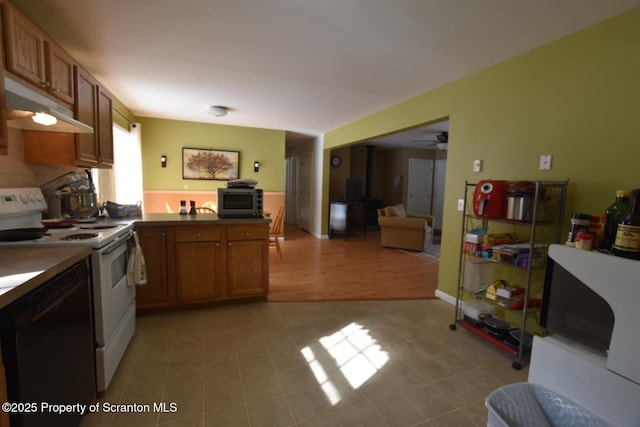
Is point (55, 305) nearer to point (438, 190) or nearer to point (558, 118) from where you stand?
point (558, 118)

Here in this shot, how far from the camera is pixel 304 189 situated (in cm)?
771

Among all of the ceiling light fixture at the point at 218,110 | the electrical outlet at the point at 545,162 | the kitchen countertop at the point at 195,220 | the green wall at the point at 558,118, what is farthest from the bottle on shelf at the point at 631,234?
the ceiling light fixture at the point at 218,110

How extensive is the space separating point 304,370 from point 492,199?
1.87 metres

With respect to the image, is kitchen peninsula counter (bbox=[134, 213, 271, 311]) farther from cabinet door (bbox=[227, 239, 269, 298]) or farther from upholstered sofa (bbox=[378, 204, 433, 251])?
upholstered sofa (bbox=[378, 204, 433, 251])

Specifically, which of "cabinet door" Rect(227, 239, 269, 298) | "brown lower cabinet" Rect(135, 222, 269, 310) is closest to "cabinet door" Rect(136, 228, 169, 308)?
"brown lower cabinet" Rect(135, 222, 269, 310)

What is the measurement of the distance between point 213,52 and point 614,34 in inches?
113

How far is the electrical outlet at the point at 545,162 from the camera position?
2215 millimetres

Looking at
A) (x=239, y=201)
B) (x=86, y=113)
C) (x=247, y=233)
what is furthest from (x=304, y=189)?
(x=86, y=113)

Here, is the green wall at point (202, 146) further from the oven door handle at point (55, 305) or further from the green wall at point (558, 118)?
the oven door handle at point (55, 305)

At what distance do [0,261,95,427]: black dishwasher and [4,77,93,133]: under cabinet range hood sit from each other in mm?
927

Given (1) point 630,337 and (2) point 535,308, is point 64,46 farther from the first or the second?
(2) point 535,308

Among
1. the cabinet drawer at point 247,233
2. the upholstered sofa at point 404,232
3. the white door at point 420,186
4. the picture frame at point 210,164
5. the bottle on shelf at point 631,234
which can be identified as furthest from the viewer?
the white door at point 420,186

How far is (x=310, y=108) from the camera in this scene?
4.30 m

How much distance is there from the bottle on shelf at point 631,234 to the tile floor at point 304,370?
1.09m
